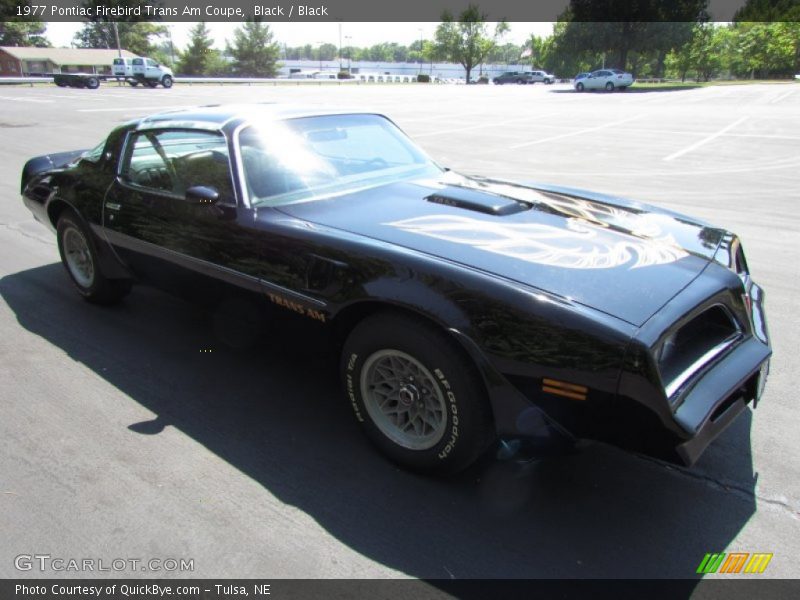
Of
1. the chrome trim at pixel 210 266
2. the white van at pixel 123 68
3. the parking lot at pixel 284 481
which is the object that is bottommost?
the parking lot at pixel 284 481

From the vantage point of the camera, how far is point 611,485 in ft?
8.22

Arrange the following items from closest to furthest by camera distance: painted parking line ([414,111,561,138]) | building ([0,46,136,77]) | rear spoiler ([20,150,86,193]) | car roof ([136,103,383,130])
Answer: 1. car roof ([136,103,383,130])
2. rear spoiler ([20,150,86,193])
3. painted parking line ([414,111,561,138])
4. building ([0,46,136,77])

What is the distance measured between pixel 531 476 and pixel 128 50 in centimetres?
9485

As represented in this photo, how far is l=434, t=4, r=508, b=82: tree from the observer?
90.7 meters

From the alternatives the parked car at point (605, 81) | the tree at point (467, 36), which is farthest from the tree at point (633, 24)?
the tree at point (467, 36)

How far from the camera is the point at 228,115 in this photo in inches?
136

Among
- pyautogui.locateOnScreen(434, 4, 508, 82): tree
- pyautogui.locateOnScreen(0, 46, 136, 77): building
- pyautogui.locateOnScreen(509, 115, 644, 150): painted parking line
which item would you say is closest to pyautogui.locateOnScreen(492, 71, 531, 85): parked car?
pyautogui.locateOnScreen(434, 4, 508, 82): tree

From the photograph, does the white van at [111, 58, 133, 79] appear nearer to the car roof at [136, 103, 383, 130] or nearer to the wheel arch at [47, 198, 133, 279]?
the wheel arch at [47, 198, 133, 279]

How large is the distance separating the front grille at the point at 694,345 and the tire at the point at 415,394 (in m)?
0.67

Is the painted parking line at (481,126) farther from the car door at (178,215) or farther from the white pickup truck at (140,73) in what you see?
the white pickup truck at (140,73)

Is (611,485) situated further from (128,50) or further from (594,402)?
(128,50)

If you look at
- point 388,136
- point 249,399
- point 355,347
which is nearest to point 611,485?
point 355,347

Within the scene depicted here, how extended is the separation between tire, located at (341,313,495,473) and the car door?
79 centimetres

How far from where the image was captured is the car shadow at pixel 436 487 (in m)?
2.16
